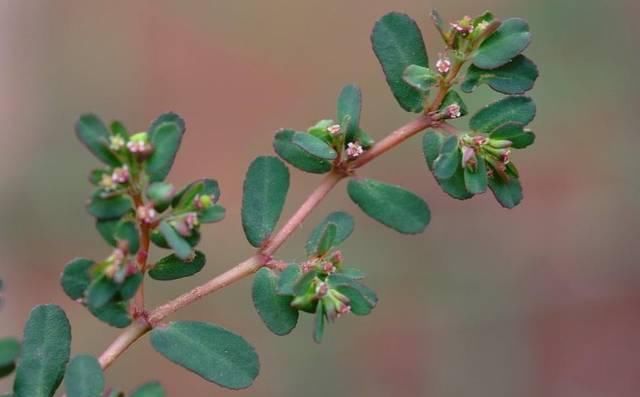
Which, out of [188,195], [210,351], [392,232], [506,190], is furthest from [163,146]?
[392,232]

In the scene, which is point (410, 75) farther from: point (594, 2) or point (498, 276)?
point (594, 2)

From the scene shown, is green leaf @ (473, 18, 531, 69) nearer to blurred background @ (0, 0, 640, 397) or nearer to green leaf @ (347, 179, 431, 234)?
green leaf @ (347, 179, 431, 234)

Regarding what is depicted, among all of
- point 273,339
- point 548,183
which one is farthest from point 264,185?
point 548,183

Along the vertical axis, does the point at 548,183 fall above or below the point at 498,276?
above

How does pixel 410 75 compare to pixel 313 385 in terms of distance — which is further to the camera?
pixel 313 385

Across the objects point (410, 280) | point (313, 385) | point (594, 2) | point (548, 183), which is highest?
point (594, 2)

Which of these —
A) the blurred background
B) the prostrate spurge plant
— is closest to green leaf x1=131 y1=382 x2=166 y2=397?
the prostrate spurge plant

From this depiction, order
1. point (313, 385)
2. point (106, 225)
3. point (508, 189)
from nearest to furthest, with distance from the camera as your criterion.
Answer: point (106, 225)
point (508, 189)
point (313, 385)
